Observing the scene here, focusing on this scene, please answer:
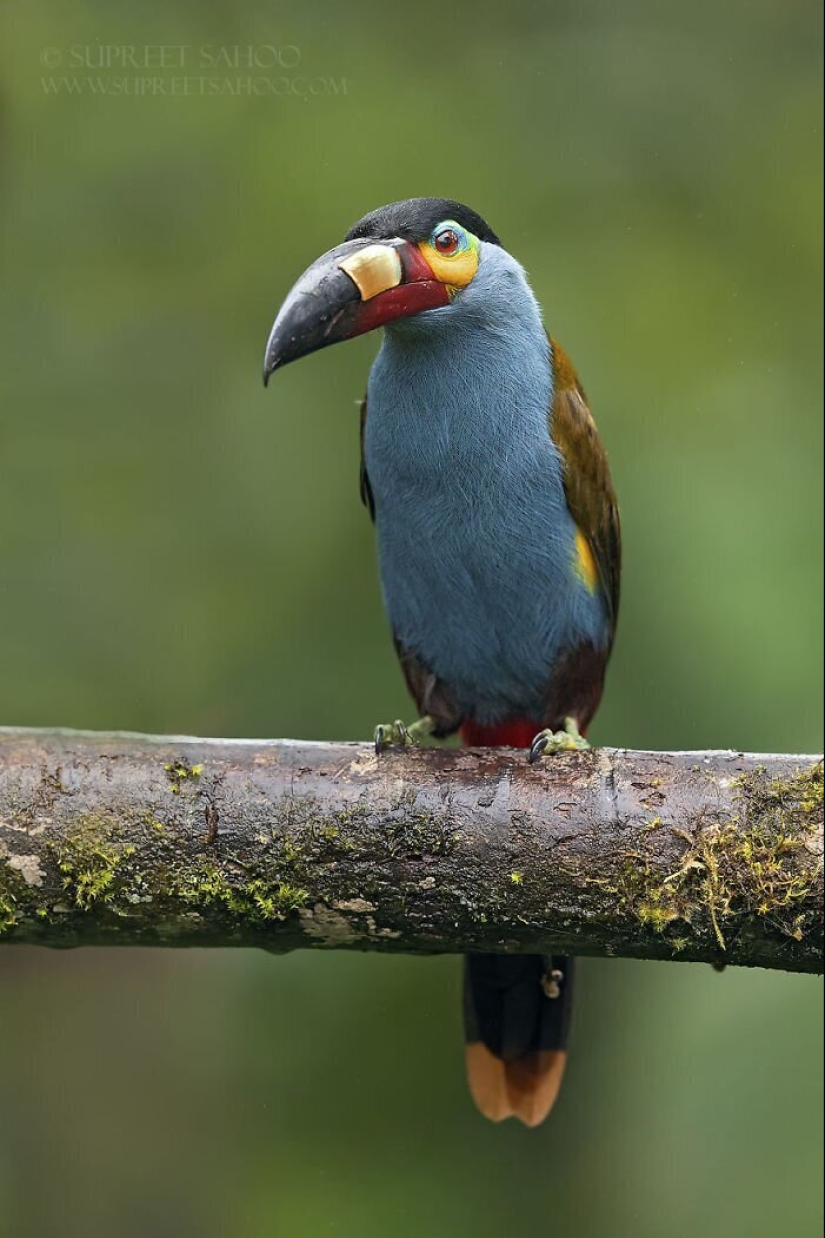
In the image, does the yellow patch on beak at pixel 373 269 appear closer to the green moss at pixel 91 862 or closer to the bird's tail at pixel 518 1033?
the green moss at pixel 91 862

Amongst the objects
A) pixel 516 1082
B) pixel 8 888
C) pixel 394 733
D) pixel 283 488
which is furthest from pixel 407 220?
pixel 516 1082

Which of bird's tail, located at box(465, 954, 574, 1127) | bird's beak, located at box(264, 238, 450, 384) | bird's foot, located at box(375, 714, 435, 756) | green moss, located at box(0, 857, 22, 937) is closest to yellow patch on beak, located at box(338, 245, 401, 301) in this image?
bird's beak, located at box(264, 238, 450, 384)

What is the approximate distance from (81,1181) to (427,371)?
8.36 feet

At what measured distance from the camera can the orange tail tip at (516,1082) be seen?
363 centimetres

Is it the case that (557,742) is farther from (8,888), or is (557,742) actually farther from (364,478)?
(8,888)

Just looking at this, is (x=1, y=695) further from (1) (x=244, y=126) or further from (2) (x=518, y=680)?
(1) (x=244, y=126)

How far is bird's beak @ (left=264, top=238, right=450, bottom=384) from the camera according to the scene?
3094mm

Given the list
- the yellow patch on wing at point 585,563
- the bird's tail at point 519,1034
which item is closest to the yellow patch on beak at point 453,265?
the yellow patch on wing at point 585,563

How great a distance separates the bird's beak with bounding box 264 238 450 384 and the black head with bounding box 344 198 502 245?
0.03m

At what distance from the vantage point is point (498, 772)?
289cm

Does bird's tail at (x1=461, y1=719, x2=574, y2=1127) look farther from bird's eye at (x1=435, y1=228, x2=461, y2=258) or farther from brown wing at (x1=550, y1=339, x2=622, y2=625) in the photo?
bird's eye at (x1=435, y1=228, x2=461, y2=258)

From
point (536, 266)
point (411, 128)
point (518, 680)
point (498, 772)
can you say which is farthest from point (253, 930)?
point (411, 128)

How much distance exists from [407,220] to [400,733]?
112 cm

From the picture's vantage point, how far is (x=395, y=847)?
2.80 m
